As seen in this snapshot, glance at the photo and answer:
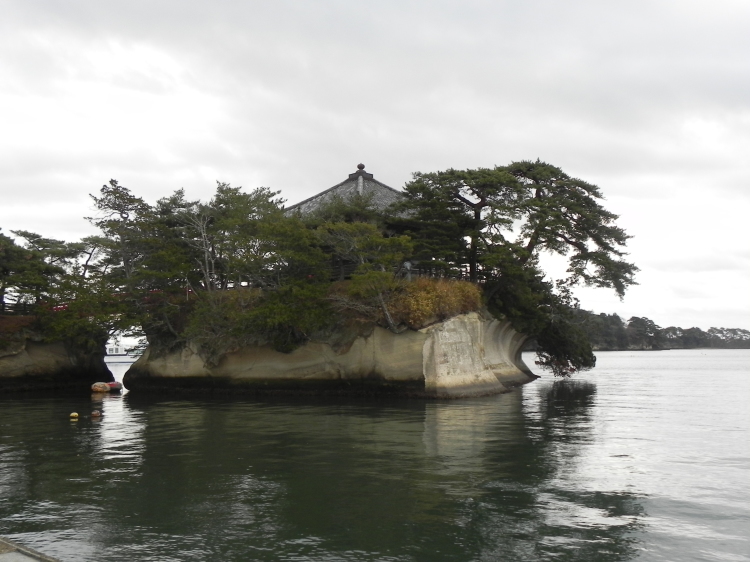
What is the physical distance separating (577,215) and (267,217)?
18.5 meters

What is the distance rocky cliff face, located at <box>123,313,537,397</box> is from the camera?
31.6m

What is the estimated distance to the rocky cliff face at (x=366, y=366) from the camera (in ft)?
104

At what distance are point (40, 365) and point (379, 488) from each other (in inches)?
1475

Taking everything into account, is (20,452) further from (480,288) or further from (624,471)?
(480,288)

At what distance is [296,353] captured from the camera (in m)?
35.6

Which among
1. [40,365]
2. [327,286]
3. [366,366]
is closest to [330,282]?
[327,286]

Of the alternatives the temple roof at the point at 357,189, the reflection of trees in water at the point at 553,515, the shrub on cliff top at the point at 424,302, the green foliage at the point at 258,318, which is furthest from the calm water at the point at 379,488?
the temple roof at the point at 357,189

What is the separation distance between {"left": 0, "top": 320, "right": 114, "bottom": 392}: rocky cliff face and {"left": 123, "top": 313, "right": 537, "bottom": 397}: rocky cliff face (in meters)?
5.96

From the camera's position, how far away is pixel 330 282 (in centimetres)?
3450

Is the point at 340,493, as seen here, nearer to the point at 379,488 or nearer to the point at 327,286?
the point at 379,488

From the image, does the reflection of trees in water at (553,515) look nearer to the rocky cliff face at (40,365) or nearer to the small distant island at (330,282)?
the small distant island at (330,282)

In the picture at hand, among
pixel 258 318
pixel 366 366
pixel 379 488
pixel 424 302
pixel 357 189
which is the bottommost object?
pixel 379 488

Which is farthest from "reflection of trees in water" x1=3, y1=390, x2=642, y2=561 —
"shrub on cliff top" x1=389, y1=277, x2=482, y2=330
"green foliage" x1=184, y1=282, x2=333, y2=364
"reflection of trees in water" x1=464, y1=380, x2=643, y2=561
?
"green foliage" x1=184, y1=282, x2=333, y2=364

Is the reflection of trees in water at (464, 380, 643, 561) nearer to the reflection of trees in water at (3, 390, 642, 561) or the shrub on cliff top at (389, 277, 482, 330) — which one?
the reflection of trees in water at (3, 390, 642, 561)
